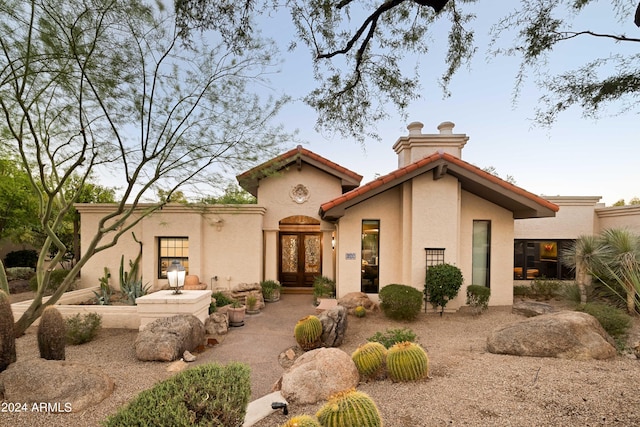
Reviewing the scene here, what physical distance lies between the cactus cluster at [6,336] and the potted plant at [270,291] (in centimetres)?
717

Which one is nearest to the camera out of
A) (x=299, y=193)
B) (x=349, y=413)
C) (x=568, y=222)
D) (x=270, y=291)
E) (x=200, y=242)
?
(x=349, y=413)

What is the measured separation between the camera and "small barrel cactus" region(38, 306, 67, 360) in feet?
14.8

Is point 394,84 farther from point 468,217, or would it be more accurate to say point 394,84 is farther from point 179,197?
point 179,197

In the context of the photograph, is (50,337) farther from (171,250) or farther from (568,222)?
(568,222)

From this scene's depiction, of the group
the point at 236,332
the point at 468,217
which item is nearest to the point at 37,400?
the point at 236,332

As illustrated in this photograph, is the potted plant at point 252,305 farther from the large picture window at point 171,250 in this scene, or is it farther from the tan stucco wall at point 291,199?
the large picture window at point 171,250

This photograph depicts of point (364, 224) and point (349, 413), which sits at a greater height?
point (364, 224)

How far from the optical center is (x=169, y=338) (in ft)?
18.2

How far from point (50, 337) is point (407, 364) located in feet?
19.9

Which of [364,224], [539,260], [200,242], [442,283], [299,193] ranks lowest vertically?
[442,283]

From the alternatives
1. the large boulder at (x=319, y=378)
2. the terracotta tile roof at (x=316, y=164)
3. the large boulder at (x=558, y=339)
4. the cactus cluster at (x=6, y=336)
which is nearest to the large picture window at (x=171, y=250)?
the terracotta tile roof at (x=316, y=164)

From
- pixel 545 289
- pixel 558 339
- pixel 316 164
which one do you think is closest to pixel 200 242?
pixel 316 164

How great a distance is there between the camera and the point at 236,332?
741 centimetres

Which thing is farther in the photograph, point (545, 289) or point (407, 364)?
point (545, 289)
